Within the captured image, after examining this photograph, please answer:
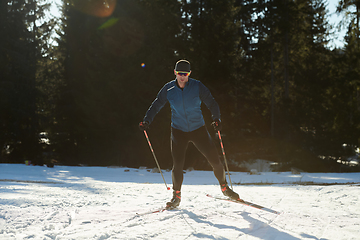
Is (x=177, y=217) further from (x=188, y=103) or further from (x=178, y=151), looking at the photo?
(x=188, y=103)

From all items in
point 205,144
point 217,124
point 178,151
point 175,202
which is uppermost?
point 217,124

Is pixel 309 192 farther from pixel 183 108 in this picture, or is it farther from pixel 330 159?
pixel 330 159

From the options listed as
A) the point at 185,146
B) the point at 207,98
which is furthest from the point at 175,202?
the point at 207,98

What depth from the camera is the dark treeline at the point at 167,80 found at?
1836 cm

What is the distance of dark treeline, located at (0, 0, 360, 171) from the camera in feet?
60.2

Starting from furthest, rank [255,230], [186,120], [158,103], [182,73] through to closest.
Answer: [158,103], [186,120], [182,73], [255,230]

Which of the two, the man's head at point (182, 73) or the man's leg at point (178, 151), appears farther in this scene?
the man's leg at point (178, 151)

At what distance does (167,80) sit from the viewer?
60.6 ft

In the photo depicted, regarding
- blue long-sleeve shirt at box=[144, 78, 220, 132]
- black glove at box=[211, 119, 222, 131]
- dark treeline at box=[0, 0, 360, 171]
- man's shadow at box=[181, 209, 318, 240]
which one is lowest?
man's shadow at box=[181, 209, 318, 240]

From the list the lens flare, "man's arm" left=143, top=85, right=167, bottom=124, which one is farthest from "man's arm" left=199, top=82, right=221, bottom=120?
the lens flare

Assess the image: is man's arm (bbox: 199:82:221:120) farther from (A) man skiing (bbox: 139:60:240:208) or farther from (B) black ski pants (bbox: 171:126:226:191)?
(B) black ski pants (bbox: 171:126:226:191)

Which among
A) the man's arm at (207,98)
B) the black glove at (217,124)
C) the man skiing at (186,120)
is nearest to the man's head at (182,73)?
the man skiing at (186,120)

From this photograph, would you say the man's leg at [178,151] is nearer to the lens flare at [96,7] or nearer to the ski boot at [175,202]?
the ski boot at [175,202]

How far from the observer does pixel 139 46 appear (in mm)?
19484
